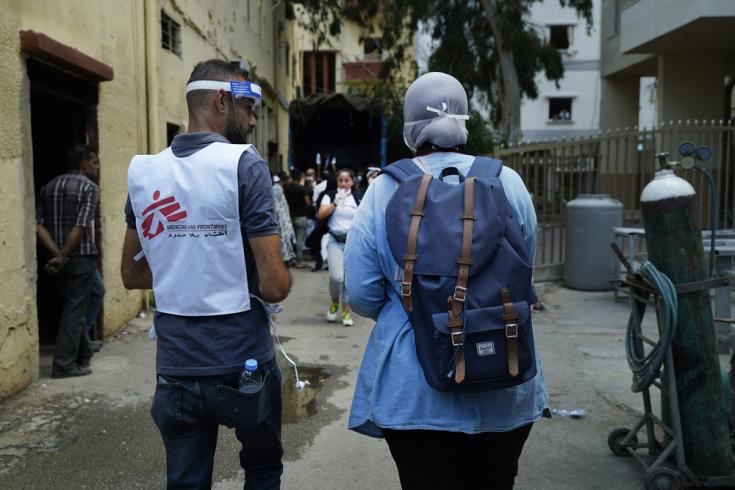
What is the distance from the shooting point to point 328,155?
18.4m

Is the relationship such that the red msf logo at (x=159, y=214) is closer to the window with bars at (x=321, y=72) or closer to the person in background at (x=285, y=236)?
the person in background at (x=285, y=236)

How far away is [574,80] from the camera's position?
35594 mm

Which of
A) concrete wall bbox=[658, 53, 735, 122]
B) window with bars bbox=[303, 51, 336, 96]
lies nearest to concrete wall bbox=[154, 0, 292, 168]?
concrete wall bbox=[658, 53, 735, 122]

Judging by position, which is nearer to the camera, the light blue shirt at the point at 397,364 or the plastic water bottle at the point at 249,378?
the light blue shirt at the point at 397,364

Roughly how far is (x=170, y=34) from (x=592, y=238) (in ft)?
20.0

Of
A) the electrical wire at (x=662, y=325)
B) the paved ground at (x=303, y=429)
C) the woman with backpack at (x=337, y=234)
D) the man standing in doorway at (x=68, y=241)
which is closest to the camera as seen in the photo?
the electrical wire at (x=662, y=325)

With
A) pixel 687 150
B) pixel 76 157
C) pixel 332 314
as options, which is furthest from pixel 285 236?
pixel 332 314

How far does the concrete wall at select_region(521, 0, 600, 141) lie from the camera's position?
3494cm

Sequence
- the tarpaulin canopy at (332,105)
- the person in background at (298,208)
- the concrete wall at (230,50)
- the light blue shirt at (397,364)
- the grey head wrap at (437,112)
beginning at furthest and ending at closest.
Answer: the tarpaulin canopy at (332,105)
the person in background at (298,208)
the concrete wall at (230,50)
the grey head wrap at (437,112)
the light blue shirt at (397,364)

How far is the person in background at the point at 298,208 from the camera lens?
1329 cm

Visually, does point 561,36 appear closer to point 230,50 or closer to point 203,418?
point 230,50

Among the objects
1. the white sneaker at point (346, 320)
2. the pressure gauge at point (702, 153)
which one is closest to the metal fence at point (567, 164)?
the white sneaker at point (346, 320)

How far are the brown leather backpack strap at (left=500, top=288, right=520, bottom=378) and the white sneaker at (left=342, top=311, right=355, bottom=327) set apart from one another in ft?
18.6

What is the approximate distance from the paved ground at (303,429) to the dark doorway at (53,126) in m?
1.06
